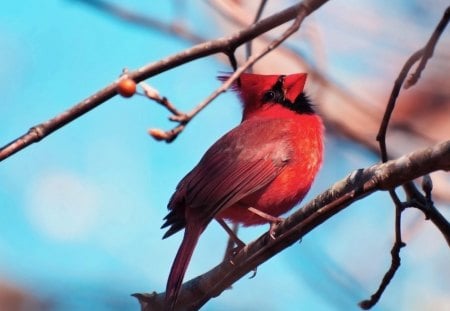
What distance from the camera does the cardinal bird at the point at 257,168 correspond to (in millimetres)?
3355

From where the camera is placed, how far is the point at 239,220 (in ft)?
11.6

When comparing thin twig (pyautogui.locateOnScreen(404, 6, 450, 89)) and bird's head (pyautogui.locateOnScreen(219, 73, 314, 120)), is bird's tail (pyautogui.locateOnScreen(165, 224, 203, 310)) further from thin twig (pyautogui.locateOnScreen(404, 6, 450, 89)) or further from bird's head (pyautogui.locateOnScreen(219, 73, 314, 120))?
thin twig (pyautogui.locateOnScreen(404, 6, 450, 89))

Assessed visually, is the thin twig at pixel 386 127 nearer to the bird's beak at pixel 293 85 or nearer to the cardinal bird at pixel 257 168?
the cardinal bird at pixel 257 168

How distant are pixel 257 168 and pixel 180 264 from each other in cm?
70

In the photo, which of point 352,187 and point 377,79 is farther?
point 377,79

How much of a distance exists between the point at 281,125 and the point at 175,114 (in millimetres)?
1775

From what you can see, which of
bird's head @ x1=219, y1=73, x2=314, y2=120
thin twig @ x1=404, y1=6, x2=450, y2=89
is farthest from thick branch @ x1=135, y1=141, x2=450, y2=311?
bird's head @ x1=219, y1=73, x2=314, y2=120

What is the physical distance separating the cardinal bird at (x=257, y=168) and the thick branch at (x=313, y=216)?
0.76 ft

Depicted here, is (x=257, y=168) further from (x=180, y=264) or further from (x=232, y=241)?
(x=180, y=264)

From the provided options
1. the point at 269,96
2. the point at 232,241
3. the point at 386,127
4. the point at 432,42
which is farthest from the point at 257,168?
the point at 432,42

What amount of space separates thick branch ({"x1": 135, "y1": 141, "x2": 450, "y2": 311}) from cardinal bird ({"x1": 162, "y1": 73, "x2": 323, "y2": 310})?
0.23 metres

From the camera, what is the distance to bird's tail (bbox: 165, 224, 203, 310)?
2854 millimetres

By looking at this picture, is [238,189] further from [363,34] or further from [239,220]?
[363,34]

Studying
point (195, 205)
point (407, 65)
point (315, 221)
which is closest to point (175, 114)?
point (315, 221)
